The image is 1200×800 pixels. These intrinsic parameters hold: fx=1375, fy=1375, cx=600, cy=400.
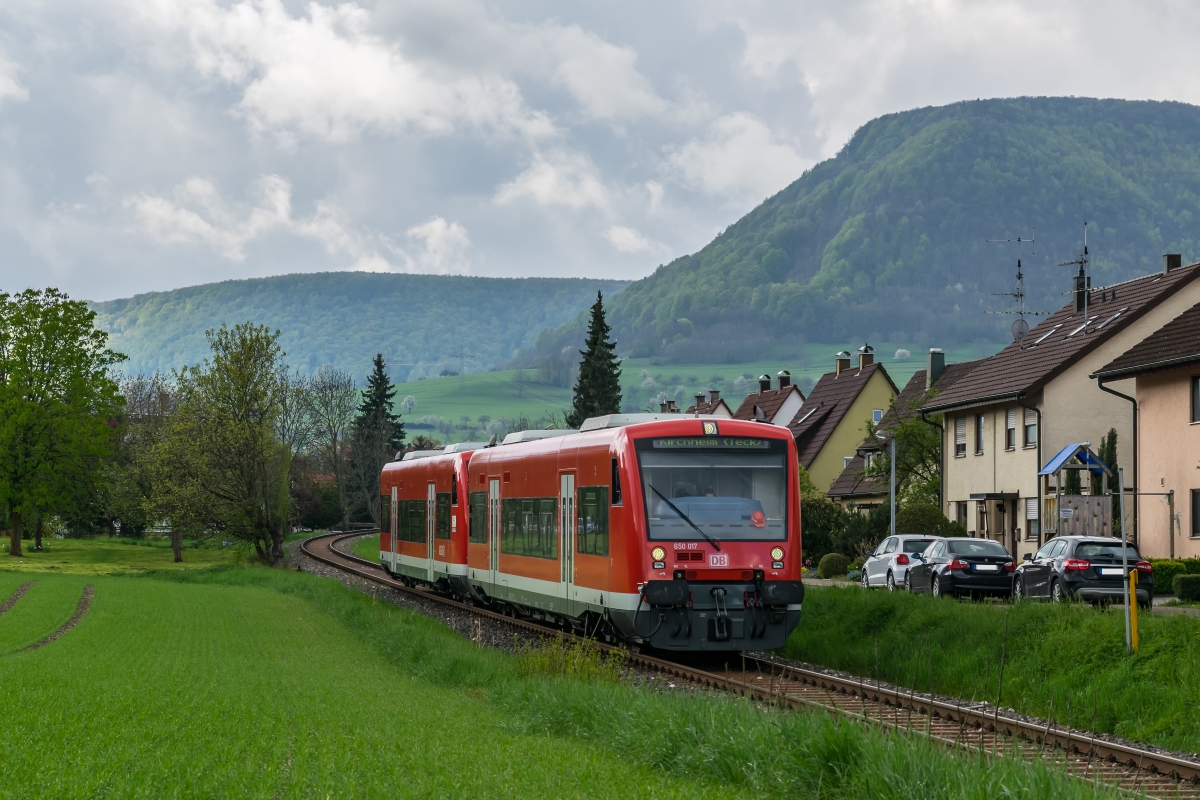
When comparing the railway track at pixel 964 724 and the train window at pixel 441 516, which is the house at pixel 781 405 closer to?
Result: the train window at pixel 441 516

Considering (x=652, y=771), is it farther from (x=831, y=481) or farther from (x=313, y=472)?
(x=313, y=472)

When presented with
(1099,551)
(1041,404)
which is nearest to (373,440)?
(1041,404)

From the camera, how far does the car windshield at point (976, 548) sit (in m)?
29.6

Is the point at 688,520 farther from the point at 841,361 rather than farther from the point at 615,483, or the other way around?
the point at 841,361

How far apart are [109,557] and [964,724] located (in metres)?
62.5

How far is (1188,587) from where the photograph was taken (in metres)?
27.8

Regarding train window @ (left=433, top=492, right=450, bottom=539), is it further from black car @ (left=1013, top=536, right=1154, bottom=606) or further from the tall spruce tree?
the tall spruce tree

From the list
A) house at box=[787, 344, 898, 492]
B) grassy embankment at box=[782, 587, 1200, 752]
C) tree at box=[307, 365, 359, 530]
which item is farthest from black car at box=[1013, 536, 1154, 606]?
tree at box=[307, 365, 359, 530]

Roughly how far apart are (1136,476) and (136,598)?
87.4ft

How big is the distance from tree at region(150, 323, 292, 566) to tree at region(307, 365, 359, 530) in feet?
150

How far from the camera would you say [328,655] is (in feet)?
71.8

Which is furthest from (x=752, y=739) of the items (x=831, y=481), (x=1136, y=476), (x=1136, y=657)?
(x=831, y=481)

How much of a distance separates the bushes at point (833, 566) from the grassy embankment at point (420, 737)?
26801 millimetres

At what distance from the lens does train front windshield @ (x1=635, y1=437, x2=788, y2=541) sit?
18594mm
